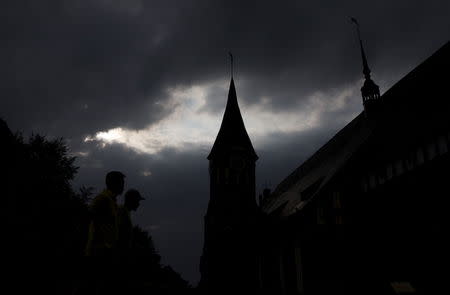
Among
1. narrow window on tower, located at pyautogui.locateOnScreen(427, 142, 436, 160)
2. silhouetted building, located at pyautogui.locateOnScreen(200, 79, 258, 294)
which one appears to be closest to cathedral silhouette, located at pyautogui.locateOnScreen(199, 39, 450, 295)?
narrow window on tower, located at pyautogui.locateOnScreen(427, 142, 436, 160)

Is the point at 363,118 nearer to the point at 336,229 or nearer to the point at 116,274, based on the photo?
the point at 336,229

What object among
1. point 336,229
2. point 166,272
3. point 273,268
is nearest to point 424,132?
point 336,229

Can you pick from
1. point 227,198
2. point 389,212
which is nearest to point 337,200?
point 389,212

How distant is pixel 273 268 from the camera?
18.9 metres

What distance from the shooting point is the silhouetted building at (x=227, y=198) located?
29055mm

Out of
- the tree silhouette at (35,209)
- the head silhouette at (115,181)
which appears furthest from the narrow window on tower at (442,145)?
the tree silhouette at (35,209)

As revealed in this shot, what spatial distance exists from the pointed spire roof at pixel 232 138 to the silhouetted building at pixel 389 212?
21.3 metres

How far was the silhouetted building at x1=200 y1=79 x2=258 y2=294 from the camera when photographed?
95.3ft

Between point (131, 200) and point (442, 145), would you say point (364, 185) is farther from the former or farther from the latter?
point (131, 200)

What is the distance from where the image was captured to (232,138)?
3884 cm

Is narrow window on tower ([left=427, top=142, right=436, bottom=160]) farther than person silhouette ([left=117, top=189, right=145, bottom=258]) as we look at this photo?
Yes

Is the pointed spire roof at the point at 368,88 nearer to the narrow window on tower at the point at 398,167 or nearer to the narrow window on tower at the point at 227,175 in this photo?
the narrow window on tower at the point at 398,167

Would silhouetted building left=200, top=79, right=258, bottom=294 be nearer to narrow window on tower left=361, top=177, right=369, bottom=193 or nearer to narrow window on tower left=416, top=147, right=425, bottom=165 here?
narrow window on tower left=361, top=177, right=369, bottom=193

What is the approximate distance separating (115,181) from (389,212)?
885 cm
